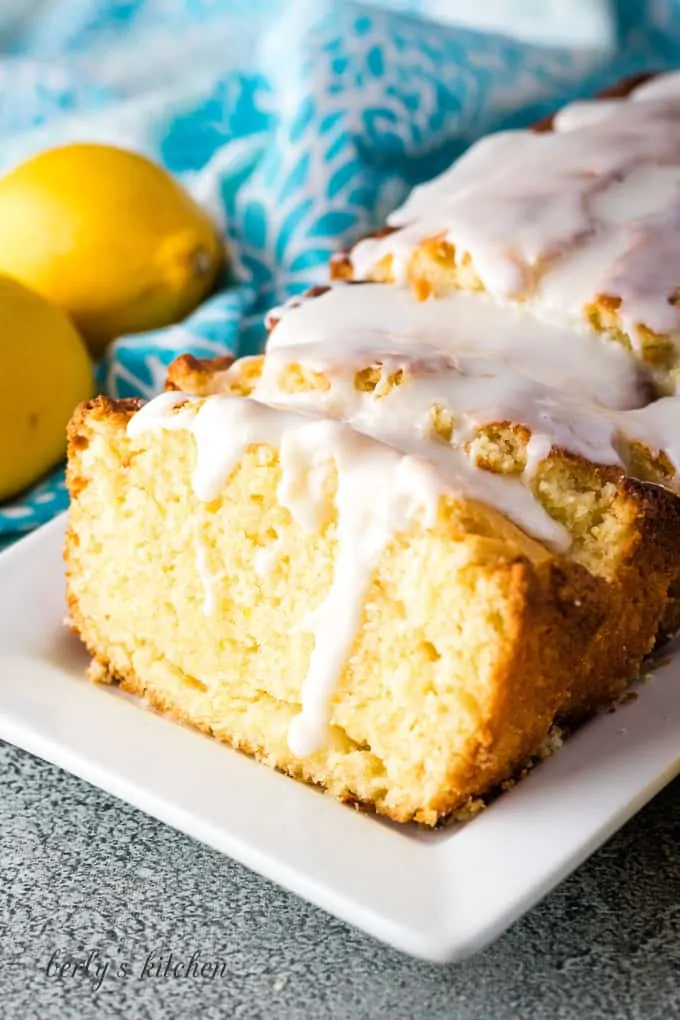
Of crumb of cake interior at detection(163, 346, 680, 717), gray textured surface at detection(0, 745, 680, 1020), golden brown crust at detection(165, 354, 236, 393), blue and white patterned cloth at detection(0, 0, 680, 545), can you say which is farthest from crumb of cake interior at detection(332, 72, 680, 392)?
gray textured surface at detection(0, 745, 680, 1020)

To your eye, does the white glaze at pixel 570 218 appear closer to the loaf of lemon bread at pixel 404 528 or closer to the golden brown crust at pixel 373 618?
the loaf of lemon bread at pixel 404 528

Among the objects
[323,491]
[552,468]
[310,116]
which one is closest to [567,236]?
[552,468]

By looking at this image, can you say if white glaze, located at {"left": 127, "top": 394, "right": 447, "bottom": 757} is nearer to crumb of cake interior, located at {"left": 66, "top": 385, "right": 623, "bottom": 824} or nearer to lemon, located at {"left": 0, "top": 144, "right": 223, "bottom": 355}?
crumb of cake interior, located at {"left": 66, "top": 385, "right": 623, "bottom": 824}

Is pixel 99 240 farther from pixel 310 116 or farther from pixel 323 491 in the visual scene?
pixel 323 491

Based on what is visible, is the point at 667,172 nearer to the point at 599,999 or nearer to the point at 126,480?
the point at 126,480

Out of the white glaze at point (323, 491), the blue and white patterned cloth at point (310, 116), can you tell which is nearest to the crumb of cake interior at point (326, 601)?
the white glaze at point (323, 491)

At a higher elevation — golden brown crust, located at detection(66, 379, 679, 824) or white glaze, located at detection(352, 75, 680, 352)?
white glaze, located at detection(352, 75, 680, 352)
